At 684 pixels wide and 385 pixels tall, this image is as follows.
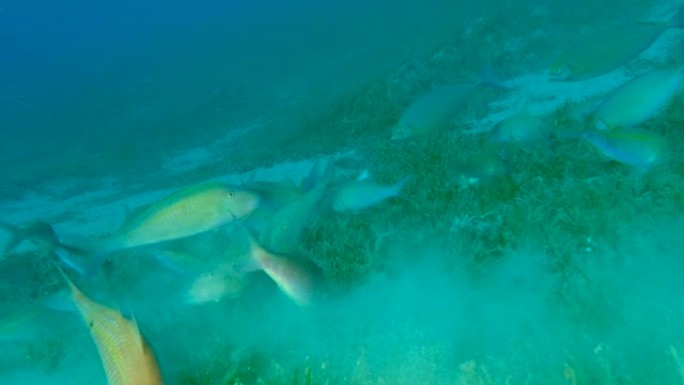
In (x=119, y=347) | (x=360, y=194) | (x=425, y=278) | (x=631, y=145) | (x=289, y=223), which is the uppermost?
(x=119, y=347)

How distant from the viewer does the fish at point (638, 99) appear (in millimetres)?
4469

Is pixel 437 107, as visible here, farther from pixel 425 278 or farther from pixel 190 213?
→ pixel 190 213

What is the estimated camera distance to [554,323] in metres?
3.78

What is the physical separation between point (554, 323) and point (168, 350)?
3.20 meters

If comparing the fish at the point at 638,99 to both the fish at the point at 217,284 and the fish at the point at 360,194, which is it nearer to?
the fish at the point at 360,194

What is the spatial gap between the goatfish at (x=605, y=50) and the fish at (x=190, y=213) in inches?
123

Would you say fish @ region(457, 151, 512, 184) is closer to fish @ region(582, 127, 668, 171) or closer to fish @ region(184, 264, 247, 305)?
fish @ region(582, 127, 668, 171)

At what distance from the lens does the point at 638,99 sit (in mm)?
4605

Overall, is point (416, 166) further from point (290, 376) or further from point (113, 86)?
point (113, 86)

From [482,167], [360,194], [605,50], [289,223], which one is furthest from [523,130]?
[289,223]

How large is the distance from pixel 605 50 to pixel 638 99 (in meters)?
0.58

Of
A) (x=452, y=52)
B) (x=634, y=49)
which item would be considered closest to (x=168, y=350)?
(x=634, y=49)

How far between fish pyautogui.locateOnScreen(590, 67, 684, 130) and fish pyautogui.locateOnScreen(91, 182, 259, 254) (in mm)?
3178

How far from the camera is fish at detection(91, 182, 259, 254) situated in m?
4.22
